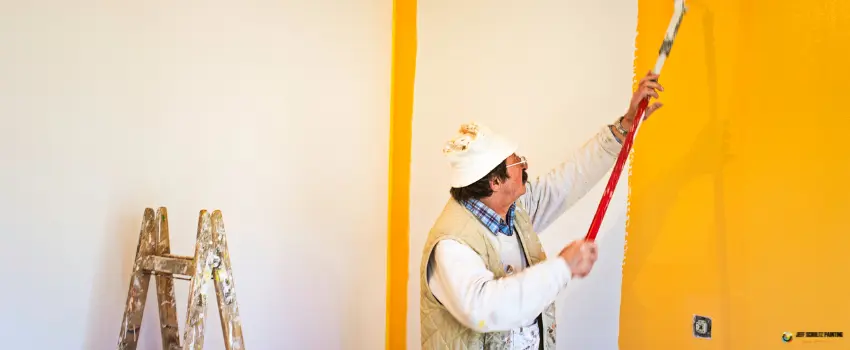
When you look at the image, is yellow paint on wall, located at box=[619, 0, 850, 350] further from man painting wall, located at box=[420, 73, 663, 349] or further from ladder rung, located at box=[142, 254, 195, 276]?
ladder rung, located at box=[142, 254, 195, 276]

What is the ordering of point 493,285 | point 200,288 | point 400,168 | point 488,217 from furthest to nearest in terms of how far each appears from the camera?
1. point 400,168
2. point 488,217
3. point 200,288
4. point 493,285

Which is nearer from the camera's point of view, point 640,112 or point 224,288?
point 224,288

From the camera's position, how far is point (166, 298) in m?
1.68

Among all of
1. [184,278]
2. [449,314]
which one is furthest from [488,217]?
[184,278]

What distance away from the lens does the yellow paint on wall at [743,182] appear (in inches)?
63.4

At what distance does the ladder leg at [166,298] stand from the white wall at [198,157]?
10 cm

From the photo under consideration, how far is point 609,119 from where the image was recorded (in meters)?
2.08

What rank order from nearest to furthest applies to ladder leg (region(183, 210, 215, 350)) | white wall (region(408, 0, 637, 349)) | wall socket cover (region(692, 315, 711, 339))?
1. ladder leg (region(183, 210, 215, 350))
2. wall socket cover (region(692, 315, 711, 339))
3. white wall (region(408, 0, 637, 349))

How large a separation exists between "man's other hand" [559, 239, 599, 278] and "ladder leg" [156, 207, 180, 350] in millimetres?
993

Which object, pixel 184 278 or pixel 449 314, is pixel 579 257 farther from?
pixel 184 278

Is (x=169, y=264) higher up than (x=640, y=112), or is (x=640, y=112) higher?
(x=640, y=112)

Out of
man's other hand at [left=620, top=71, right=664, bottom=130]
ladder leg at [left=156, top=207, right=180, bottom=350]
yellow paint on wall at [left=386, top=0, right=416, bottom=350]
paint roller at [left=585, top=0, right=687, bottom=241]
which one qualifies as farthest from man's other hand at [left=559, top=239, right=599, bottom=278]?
yellow paint on wall at [left=386, top=0, right=416, bottom=350]

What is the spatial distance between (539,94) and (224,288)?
123 centimetres

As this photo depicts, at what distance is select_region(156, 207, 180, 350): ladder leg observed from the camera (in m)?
1.66
